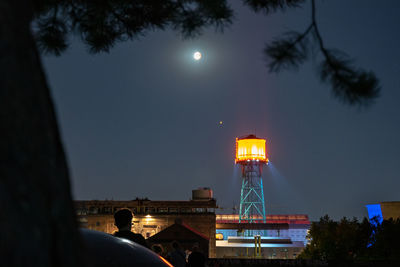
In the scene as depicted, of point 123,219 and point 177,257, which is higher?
point 123,219

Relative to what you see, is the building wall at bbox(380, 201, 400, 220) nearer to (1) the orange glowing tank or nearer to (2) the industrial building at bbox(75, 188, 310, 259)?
(2) the industrial building at bbox(75, 188, 310, 259)

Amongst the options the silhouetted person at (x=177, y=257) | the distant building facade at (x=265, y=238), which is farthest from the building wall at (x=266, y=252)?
the silhouetted person at (x=177, y=257)

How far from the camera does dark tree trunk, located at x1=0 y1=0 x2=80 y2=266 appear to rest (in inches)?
36.9

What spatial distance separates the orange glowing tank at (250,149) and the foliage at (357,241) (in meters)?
33.0

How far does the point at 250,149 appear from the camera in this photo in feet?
217

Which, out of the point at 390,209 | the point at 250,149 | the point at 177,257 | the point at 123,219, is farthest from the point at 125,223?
the point at 250,149

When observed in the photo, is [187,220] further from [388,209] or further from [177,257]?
[177,257]

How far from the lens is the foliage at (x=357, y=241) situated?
2514 cm

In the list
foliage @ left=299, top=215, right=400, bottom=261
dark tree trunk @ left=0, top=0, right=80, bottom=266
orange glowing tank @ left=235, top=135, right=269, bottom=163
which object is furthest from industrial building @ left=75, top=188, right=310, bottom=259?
dark tree trunk @ left=0, top=0, right=80, bottom=266

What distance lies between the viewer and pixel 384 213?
4803 cm

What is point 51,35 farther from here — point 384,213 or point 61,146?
point 384,213

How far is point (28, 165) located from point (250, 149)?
2599 inches

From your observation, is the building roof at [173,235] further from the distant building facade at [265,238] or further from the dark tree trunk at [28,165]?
the dark tree trunk at [28,165]

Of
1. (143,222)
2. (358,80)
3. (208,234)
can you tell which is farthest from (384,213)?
(358,80)
